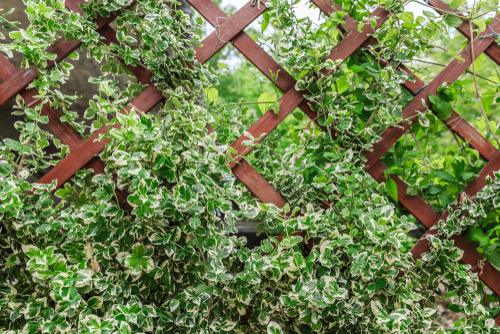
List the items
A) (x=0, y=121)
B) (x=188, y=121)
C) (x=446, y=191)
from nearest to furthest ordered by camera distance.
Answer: (x=188, y=121) → (x=446, y=191) → (x=0, y=121)

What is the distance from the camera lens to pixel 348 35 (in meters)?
1.15

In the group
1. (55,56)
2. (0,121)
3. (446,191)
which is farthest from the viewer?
(0,121)

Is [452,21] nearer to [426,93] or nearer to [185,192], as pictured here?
[426,93]

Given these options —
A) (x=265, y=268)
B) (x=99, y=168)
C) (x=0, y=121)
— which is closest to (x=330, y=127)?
(x=265, y=268)

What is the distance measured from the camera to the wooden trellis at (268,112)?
3.55 feet

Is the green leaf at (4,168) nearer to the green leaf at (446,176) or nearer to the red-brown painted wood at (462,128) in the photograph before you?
the red-brown painted wood at (462,128)

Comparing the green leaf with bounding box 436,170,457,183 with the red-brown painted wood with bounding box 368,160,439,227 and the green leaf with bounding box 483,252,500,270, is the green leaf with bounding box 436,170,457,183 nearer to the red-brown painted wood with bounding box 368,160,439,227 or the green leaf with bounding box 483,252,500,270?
the red-brown painted wood with bounding box 368,160,439,227

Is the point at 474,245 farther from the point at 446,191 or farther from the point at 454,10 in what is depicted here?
the point at 454,10

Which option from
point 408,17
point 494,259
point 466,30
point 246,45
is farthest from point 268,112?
point 494,259

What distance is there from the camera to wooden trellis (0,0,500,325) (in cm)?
108

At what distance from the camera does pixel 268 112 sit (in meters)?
1.13

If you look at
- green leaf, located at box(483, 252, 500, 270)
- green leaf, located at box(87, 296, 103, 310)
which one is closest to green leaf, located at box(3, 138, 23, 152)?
green leaf, located at box(87, 296, 103, 310)

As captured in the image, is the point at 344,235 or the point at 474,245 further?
the point at 474,245

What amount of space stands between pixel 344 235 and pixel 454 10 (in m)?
0.93
